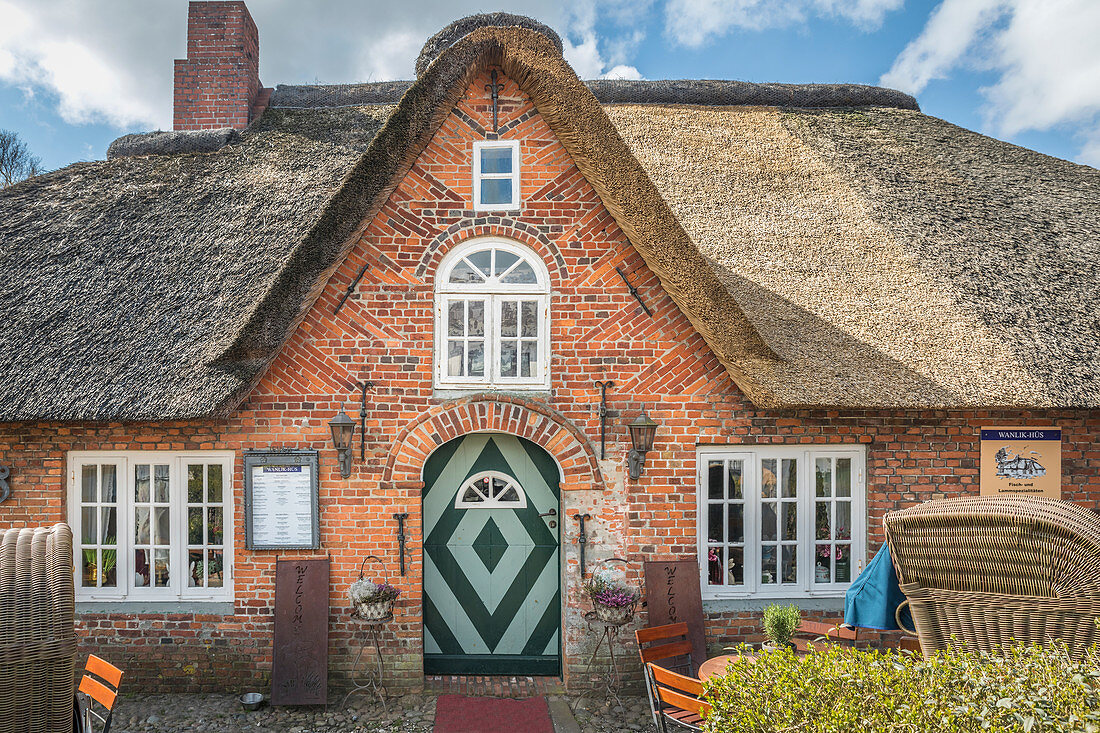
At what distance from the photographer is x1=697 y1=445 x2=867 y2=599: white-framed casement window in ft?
19.0

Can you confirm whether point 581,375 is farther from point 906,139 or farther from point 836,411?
point 906,139

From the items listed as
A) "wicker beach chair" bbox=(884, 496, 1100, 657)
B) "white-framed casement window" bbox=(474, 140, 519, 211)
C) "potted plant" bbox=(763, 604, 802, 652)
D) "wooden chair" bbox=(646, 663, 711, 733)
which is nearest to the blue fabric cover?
"potted plant" bbox=(763, 604, 802, 652)

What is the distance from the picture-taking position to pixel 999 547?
3.86 metres

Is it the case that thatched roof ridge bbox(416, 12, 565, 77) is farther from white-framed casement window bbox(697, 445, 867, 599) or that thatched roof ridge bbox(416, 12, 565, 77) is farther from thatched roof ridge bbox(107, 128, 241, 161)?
white-framed casement window bbox(697, 445, 867, 599)

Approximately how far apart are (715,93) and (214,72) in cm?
742

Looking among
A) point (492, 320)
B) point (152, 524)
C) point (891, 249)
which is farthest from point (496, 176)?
point (152, 524)

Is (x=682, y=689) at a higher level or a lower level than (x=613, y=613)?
lower

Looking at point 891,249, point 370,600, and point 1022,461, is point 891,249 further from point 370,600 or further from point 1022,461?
point 370,600

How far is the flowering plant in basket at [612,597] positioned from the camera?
516 centimetres

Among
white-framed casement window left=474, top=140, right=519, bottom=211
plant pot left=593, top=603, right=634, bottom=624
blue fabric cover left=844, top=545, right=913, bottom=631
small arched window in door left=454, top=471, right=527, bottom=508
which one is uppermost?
white-framed casement window left=474, top=140, right=519, bottom=211

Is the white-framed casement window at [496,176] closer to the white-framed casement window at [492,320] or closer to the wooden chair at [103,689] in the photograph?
the white-framed casement window at [492,320]

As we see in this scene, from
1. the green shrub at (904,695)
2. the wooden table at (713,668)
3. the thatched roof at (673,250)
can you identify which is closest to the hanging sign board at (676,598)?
the wooden table at (713,668)

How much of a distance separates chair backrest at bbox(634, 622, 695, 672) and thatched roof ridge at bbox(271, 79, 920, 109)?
772 cm

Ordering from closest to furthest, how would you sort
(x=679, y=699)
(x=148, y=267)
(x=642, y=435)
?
(x=679, y=699), (x=642, y=435), (x=148, y=267)
